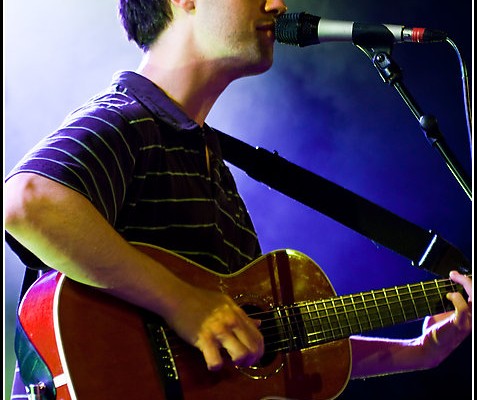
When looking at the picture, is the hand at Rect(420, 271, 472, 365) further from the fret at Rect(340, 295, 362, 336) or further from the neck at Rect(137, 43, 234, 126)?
the neck at Rect(137, 43, 234, 126)

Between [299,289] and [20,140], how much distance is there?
1.66 metres

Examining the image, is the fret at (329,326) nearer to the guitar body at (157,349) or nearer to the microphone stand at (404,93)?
the guitar body at (157,349)

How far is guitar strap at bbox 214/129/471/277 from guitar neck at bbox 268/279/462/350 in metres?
0.24

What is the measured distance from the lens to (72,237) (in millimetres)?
1391

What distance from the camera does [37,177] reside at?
1.40 m

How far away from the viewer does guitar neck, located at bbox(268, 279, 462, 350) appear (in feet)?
5.57

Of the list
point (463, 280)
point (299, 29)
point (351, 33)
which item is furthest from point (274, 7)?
point (463, 280)

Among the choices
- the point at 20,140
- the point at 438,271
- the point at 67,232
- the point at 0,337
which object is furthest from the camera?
the point at 20,140

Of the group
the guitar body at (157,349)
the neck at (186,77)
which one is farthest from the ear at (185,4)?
the guitar body at (157,349)

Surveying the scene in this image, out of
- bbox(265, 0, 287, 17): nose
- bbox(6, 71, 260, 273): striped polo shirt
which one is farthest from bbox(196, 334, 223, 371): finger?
bbox(265, 0, 287, 17): nose

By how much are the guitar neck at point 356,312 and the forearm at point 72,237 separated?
0.42 meters

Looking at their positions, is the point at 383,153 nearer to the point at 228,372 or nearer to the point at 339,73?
the point at 339,73

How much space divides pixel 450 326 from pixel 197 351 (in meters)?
0.95

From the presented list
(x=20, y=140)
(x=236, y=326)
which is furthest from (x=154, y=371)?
(x=20, y=140)
